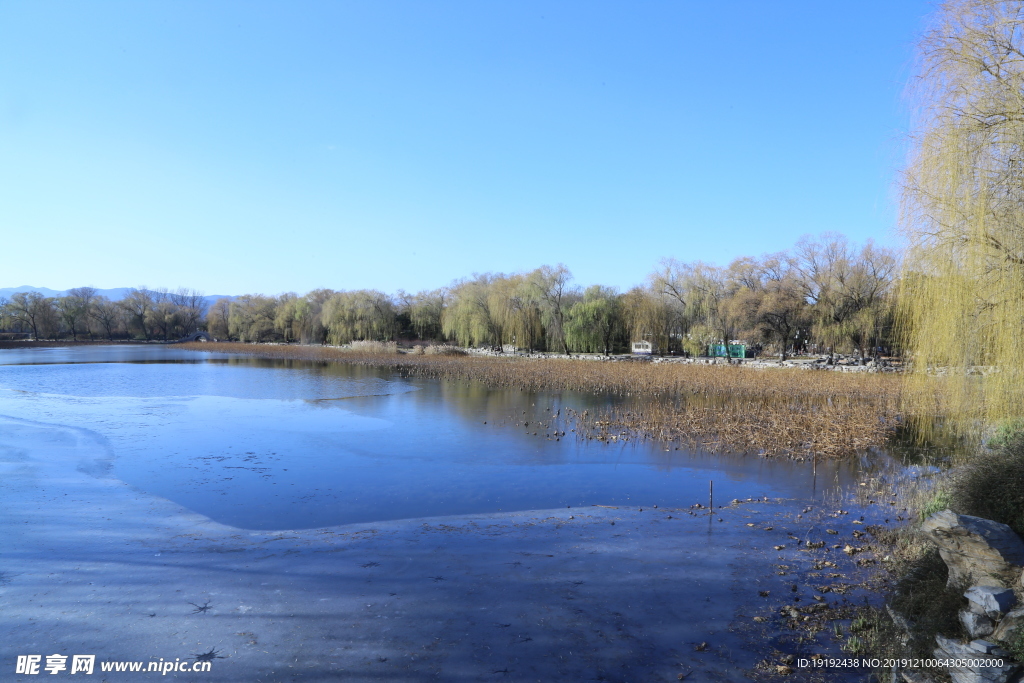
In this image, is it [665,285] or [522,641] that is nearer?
[522,641]

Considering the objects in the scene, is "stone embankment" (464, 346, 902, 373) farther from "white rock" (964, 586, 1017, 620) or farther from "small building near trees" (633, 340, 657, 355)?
"white rock" (964, 586, 1017, 620)

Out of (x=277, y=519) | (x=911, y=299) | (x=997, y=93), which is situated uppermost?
(x=997, y=93)

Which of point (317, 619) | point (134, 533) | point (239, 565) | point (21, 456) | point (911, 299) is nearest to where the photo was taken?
point (317, 619)

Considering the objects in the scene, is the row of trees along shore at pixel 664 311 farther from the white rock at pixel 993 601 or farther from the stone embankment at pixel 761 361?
the white rock at pixel 993 601

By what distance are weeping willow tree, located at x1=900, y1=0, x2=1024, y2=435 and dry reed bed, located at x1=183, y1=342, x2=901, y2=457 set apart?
20.6 feet

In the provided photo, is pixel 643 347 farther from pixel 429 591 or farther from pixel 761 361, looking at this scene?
pixel 429 591

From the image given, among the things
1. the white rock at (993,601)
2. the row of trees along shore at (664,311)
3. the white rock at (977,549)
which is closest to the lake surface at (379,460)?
the white rock at (977,549)

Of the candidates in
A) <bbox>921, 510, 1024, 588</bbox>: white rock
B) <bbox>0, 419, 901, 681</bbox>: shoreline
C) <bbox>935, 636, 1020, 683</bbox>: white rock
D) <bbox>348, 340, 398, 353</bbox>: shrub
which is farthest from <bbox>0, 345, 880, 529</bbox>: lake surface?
<bbox>348, 340, 398, 353</bbox>: shrub

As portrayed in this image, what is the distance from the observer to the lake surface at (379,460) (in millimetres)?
9922

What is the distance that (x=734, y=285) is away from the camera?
43.5 m

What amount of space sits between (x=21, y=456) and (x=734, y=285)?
41.6 m

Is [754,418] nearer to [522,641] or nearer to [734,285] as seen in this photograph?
[522,641]

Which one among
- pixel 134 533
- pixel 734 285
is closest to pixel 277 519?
pixel 134 533

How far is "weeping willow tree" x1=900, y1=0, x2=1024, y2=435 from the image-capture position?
6941 millimetres
